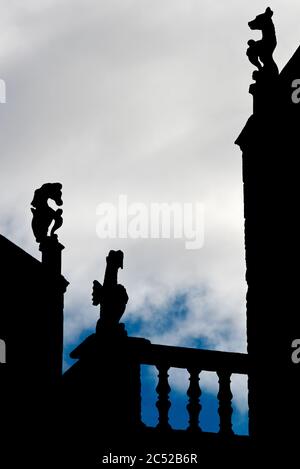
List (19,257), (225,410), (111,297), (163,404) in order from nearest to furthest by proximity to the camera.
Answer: (163,404) → (225,410) → (111,297) → (19,257)

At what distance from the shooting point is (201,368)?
50.9 feet

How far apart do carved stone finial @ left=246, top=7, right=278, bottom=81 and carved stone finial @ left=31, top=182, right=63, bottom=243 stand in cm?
422

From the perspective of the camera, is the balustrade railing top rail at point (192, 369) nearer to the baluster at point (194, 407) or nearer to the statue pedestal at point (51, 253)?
the baluster at point (194, 407)

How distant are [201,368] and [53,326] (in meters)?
3.55

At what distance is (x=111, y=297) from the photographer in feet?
51.8

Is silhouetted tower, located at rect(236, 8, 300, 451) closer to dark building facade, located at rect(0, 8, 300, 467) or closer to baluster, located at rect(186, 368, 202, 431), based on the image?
dark building facade, located at rect(0, 8, 300, 467)

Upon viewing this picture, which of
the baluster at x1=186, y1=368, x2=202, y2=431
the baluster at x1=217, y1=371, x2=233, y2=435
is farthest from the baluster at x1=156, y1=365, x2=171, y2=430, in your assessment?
the baluster at x1=217, y1=371, x2=233, y2=435

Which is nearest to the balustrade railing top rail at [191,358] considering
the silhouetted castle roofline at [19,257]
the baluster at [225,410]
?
the baluster at [225,410]

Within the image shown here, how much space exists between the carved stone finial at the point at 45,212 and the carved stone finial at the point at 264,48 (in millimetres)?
4220

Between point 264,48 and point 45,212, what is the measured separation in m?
4.65

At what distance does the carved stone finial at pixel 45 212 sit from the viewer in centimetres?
1903

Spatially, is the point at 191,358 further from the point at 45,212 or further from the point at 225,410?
the point at 45,212

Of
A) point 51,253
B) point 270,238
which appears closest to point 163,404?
point 270,238

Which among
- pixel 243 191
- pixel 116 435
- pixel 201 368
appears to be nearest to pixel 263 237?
pixel 243 191
